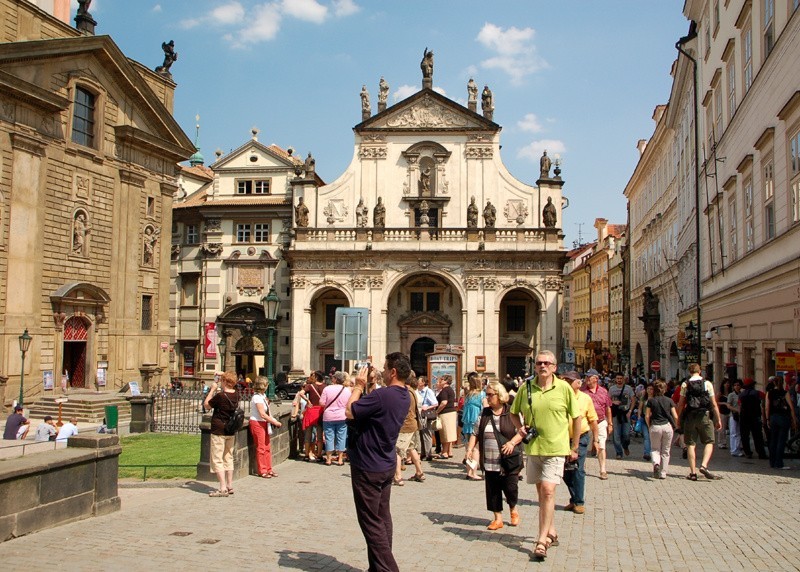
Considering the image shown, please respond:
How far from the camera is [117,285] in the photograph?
2955cm

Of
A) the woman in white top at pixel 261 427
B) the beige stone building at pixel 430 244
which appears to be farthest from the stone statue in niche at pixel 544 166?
the woman in white top at pixel 261 427

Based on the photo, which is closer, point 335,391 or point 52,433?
point 335,391

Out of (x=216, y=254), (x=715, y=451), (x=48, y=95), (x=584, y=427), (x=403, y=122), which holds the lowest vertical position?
(x=715, y=451)

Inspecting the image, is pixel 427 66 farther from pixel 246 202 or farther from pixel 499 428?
pixel 499 428

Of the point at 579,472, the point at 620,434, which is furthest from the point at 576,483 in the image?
the point at 620,434

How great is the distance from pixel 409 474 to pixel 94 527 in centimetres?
605

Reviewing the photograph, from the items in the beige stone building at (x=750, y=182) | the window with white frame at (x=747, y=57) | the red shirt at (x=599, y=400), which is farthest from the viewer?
the window with white frame at (x=747, y=57)

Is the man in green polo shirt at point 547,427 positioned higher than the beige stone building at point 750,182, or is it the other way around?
the beige stone building at point 750,182

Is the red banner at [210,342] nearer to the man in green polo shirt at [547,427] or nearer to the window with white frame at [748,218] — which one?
the window with white frame at [748,218]

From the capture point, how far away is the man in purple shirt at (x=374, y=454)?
20.9 feet

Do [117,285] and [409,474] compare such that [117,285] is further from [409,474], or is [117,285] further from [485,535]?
[485,535]

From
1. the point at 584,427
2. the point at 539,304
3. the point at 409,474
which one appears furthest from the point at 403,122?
the point at 584,427

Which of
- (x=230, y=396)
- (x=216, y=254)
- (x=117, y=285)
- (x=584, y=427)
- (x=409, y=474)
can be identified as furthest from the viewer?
(x=216, y=254)

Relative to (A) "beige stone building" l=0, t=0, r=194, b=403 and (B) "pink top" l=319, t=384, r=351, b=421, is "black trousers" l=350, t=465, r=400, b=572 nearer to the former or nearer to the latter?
(B) "pink top" l=319, t=384, r=351, b=421
